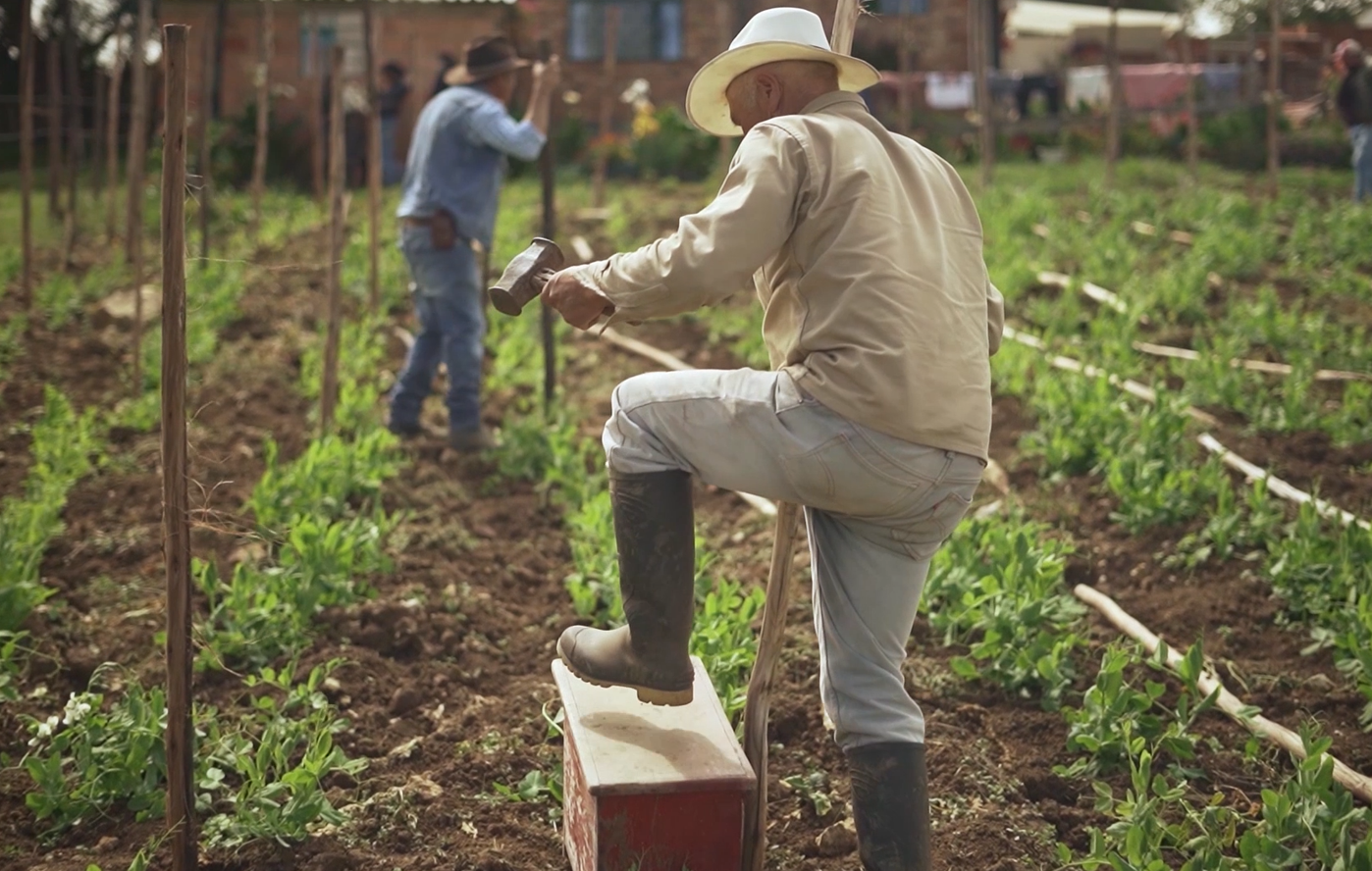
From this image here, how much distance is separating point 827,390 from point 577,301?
552 millimetres

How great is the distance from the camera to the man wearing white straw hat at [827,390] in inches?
113

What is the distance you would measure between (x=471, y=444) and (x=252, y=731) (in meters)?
3.18

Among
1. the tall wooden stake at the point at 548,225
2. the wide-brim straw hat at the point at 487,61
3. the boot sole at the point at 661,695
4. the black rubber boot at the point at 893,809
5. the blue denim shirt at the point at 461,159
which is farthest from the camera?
the tall wooden stake at the point at 548,225

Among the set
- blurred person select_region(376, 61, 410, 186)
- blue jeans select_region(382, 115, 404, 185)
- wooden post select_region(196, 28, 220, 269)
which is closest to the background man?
wooden post select_region(196, 28, 220, 269)

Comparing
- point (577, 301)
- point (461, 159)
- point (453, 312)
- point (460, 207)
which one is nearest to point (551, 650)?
point (577, 301)

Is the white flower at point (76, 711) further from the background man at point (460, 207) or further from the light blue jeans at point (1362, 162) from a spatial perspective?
the light blue jeans at point (1362, 162)

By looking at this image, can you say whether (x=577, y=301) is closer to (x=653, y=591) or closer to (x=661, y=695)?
(x=653, y=591)

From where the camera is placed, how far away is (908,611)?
316 centimetres

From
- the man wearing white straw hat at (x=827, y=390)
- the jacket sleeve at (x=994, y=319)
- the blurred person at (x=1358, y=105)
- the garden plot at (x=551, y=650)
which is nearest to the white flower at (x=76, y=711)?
the garden plot at (x=551, y=650)

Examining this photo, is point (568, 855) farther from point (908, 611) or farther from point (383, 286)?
point (383, 286)

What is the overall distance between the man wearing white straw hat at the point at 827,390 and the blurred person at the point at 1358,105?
12.2 m

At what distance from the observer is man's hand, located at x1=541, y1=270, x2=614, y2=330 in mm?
3020

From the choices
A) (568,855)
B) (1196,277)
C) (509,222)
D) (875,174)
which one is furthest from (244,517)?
(509,222)

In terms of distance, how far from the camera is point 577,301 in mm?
3033
